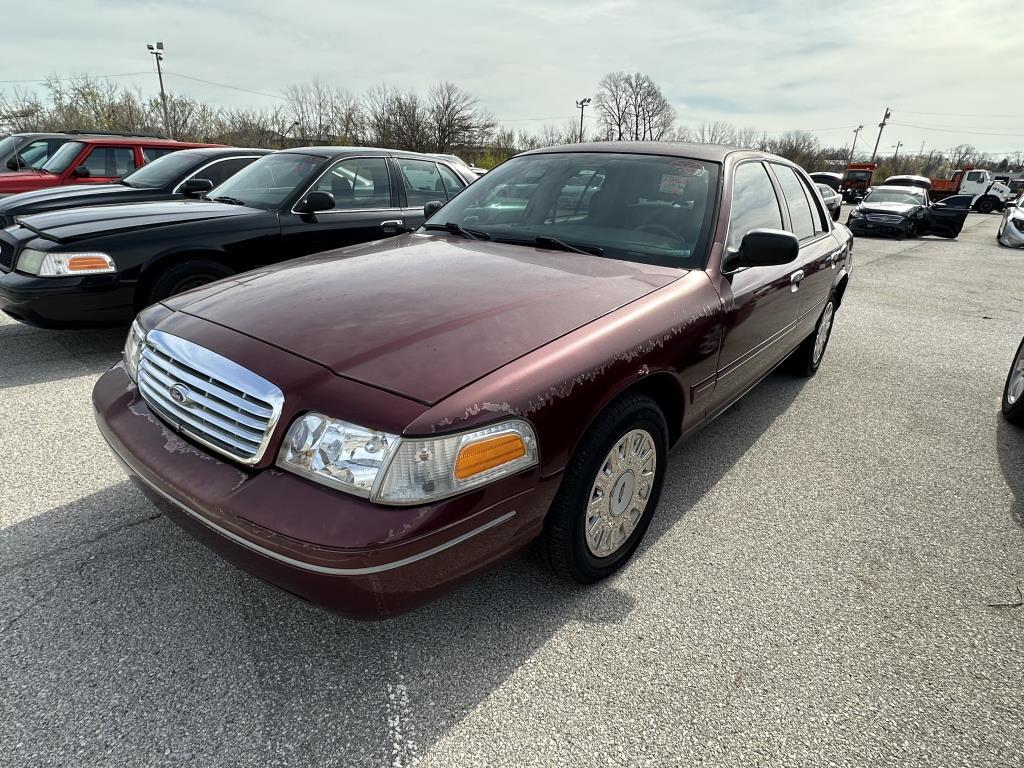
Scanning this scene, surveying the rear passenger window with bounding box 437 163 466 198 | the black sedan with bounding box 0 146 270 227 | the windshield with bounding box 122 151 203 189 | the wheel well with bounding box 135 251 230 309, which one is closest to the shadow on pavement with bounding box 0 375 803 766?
the wheel well with bounding box 135 251 230 309

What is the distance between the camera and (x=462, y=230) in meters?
3.13

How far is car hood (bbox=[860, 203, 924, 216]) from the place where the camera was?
16.7 meters

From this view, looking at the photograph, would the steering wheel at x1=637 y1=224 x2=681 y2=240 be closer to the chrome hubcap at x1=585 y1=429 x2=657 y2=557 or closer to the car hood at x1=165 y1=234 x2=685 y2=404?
the car hood at x1=165 y1=234 x2=685 y2=404

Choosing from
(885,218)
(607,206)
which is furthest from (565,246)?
(885,218)

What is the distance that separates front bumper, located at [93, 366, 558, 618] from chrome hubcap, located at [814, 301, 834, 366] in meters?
3.51

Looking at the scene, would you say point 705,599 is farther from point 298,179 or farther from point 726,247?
point 298,179

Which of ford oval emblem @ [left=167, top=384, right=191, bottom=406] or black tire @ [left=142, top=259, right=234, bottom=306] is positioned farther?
black tire @ [left=142, top=259, right=234, bottom=306]

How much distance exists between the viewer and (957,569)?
8.06 feet

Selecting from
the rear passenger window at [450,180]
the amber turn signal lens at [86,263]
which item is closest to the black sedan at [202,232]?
the amber turn signal lens at [86,263]

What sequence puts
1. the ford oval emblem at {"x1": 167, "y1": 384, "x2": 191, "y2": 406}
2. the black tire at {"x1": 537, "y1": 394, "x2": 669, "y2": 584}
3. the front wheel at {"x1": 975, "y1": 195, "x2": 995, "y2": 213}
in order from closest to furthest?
the ford oval emblem at {"x1": 167, "y1": 384, "x2": 191, "y2": 406}
the black tire at {"x1": 537, "y1": 394, "x2": 669, "y2": 584}
the front wheel at {"x1": 975, "y1": 195, "x2": 995, "y2": 213}

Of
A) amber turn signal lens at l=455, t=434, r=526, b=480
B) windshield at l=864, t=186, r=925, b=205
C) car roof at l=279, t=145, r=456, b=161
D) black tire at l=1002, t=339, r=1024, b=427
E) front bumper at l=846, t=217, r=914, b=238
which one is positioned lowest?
black tire at l=1002, t=339, r=1024, b=427

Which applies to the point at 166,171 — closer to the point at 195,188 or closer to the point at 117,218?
the point at 195,188

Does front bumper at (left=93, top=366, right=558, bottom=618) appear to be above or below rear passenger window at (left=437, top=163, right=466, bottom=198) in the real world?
below

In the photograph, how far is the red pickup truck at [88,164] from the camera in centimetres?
840
